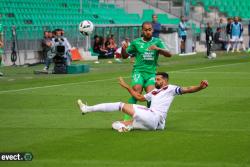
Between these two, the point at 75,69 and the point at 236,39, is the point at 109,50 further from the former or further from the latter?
the point at 75,69

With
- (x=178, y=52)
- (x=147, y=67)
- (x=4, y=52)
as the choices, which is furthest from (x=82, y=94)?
(x=178, y=52)

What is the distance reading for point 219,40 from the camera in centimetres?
5350

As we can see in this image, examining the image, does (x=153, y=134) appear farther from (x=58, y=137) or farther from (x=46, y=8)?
(x=46, y=8)

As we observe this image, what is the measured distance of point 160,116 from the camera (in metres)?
15.3

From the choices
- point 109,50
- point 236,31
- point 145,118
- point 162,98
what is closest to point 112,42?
point 109,50

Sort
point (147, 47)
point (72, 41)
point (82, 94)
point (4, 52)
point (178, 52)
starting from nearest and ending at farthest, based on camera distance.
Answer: point (147, 47), point (82, 94), point (4, 52), point (72, 41), point (178, 52)

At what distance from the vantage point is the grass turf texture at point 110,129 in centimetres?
1262

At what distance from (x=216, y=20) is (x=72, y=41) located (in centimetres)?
1881

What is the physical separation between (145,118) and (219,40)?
38.9m

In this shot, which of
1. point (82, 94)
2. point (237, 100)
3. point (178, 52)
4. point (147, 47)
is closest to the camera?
point (147, 47)

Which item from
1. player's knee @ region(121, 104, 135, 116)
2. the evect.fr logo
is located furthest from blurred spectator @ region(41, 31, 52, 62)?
the evect.fr logo

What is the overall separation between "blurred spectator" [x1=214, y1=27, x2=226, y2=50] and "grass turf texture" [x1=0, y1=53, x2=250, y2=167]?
2425 cm

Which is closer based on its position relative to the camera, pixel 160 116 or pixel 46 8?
pixel 160 116

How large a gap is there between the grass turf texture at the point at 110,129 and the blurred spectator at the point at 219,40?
24252 mm
